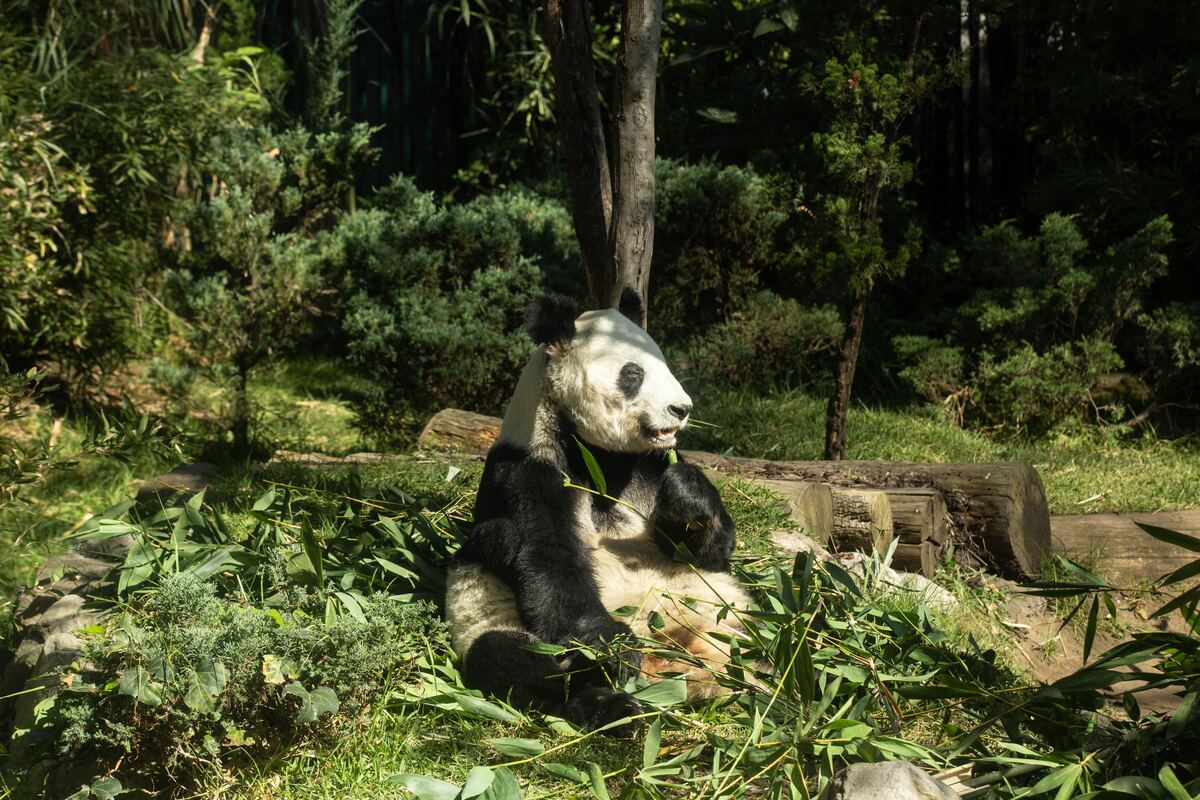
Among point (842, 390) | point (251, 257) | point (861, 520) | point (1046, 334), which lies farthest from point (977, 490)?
point (251, 257)

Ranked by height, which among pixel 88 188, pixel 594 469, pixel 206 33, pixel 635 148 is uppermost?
pixel 206 33

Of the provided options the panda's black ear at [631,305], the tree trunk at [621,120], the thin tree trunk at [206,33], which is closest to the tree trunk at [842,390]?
the tree trunk at [621,120]

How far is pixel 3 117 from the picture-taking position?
6.25m

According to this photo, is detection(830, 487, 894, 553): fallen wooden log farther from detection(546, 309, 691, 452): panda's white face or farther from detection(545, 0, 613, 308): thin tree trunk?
detection(546, 309, 691, 452): panda's white face

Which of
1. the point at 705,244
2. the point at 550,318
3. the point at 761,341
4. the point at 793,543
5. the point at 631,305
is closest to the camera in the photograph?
the point at 550,318

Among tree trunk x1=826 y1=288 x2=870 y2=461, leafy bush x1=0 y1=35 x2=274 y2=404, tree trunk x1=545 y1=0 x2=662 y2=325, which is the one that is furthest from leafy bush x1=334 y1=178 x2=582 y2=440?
tree trunk x1=545 y1=0 x2=662 y2=325

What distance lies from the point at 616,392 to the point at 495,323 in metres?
4.06

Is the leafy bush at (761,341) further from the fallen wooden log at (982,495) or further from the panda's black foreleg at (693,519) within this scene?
the panda's black foreleg at (693,519)

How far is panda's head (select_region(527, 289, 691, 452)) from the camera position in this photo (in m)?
3.22

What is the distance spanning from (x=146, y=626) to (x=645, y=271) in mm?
2398

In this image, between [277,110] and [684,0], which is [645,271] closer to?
[277,110]

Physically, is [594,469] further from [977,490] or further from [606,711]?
[977,490]

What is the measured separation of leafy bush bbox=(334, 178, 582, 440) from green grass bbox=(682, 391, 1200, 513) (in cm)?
141

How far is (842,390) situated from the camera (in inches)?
232
